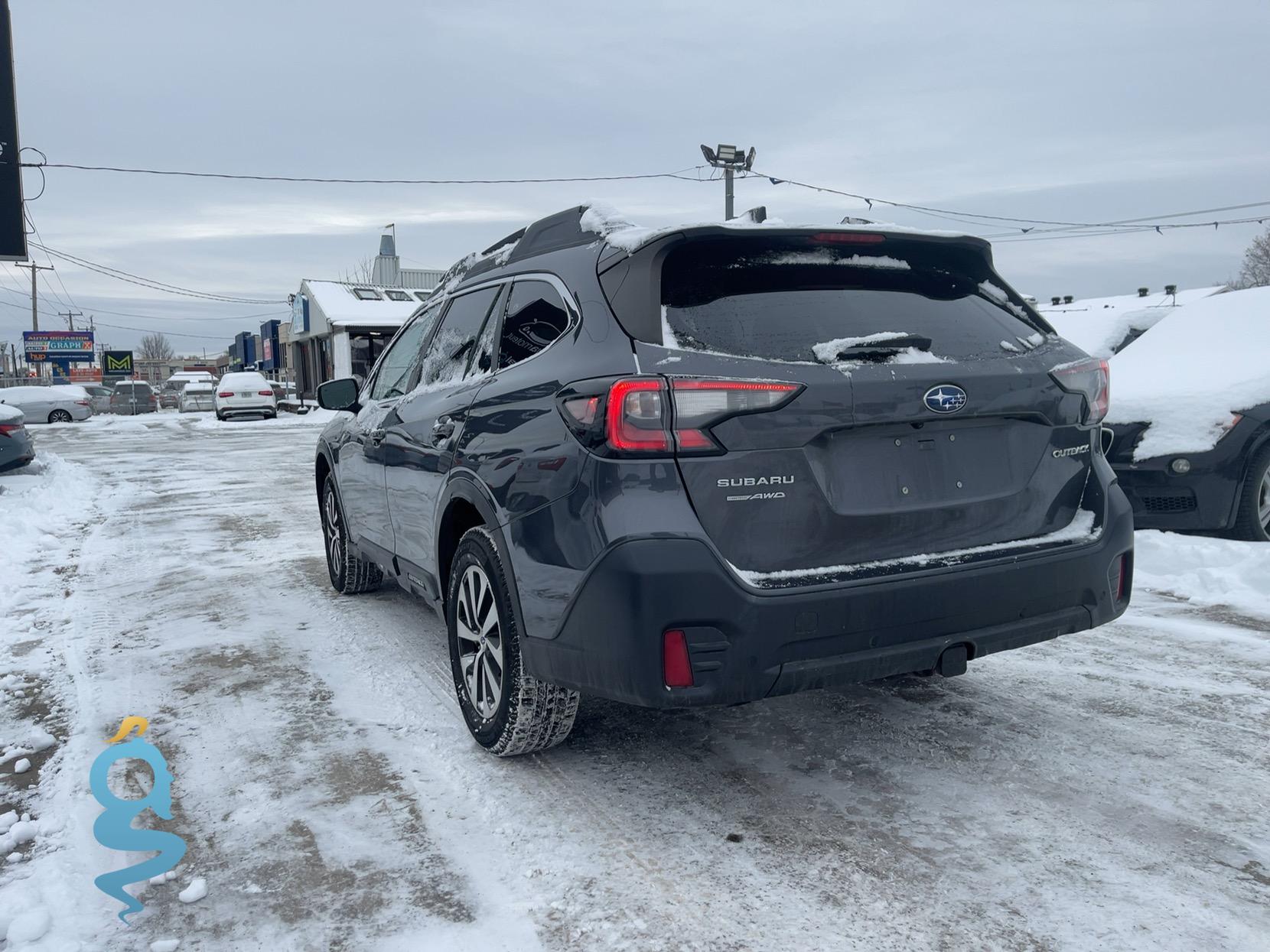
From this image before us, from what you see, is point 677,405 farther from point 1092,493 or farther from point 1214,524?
point 1214,524

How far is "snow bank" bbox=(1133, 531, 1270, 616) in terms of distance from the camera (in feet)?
18.0

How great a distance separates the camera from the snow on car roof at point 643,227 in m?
2.96

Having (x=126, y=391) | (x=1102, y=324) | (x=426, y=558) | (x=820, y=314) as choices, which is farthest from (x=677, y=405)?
(x=126, y=391)

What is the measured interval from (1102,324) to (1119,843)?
29.0 feet

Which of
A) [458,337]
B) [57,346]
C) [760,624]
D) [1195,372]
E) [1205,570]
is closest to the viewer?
[760,624]

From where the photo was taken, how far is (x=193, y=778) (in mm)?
3441

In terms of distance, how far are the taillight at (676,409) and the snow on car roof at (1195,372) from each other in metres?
4.77

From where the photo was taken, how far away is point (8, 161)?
17.6m

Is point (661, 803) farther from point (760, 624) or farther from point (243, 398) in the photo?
point (243, 398)

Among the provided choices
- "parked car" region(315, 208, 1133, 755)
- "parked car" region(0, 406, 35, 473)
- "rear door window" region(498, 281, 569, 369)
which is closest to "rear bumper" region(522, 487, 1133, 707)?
"parked car" region(315, 208, 1133, 755)

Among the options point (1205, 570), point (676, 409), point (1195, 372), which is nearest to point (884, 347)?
point (676, 409)

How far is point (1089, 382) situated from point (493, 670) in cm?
227

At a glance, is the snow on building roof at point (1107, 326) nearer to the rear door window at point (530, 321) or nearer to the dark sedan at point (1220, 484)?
the dark sedan at point (1220, 484)

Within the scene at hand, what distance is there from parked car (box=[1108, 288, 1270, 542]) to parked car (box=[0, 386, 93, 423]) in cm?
3345
